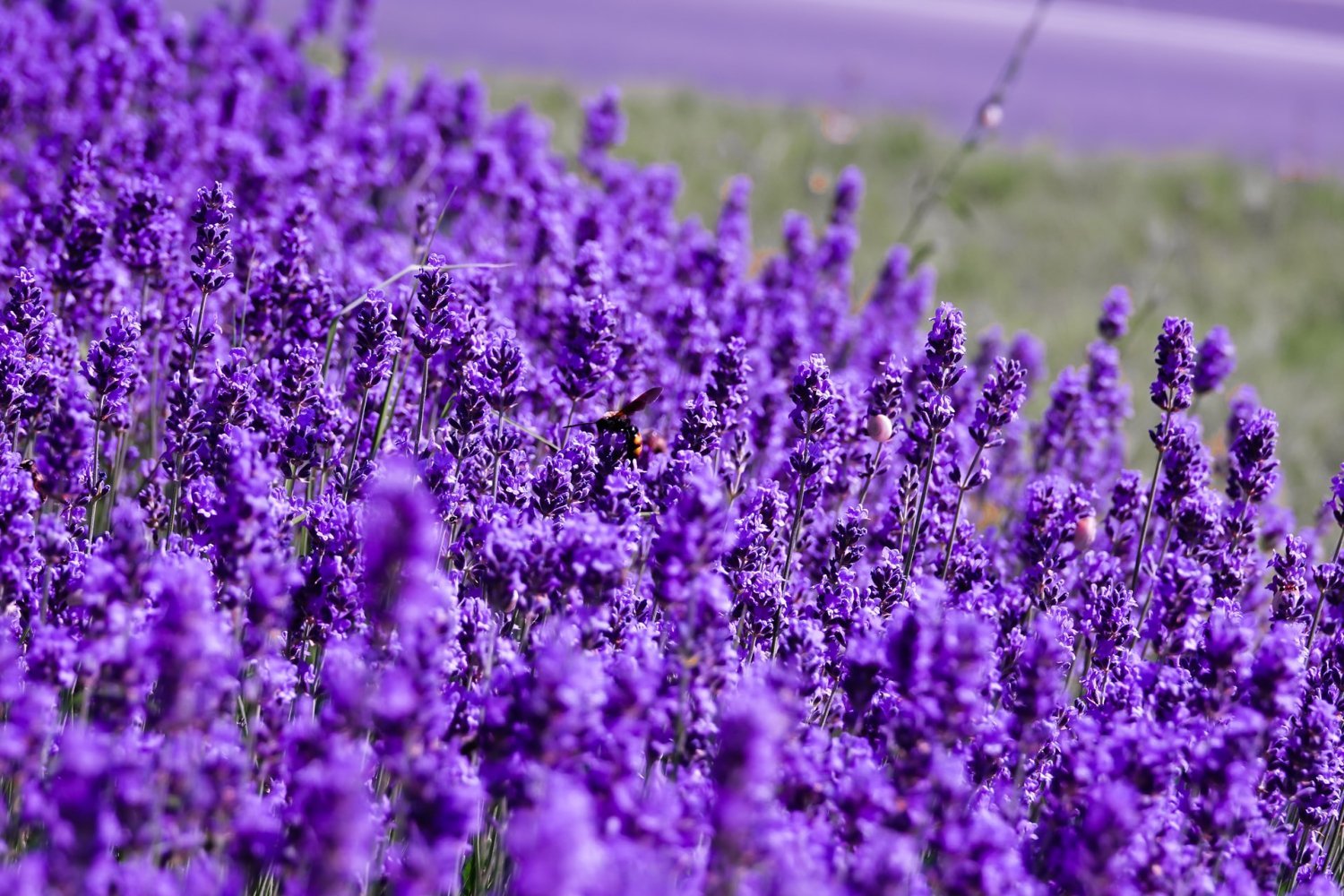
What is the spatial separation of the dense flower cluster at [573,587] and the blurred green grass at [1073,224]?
2.70 m

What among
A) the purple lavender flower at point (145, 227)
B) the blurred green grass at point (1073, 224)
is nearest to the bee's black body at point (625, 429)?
the purple lavender flower at point (145, 227)

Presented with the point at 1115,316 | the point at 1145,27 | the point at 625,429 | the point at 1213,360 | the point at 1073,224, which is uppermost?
the point at 1145,27

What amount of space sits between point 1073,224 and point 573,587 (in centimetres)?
808

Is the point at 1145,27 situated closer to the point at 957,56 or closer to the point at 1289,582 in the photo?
the point at 957,56

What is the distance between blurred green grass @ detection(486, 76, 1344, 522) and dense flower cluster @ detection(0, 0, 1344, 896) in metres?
2.70

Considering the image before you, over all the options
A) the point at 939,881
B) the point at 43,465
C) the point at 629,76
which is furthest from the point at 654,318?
the point at 629,76

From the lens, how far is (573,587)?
113 inches

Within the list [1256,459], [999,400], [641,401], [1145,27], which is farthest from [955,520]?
[1145,27]

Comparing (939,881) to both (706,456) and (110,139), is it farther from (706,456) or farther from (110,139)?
(110,139)

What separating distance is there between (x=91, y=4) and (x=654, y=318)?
149 inches

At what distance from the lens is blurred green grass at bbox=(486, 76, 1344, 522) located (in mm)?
8266

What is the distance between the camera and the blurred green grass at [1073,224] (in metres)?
8.27

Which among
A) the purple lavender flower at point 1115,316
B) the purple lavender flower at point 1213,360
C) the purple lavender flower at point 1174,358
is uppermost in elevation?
the purple lavender flower at point 1115,316

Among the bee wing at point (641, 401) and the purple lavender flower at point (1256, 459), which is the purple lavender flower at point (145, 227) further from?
the purple lavender flower at point (1256, 459)
